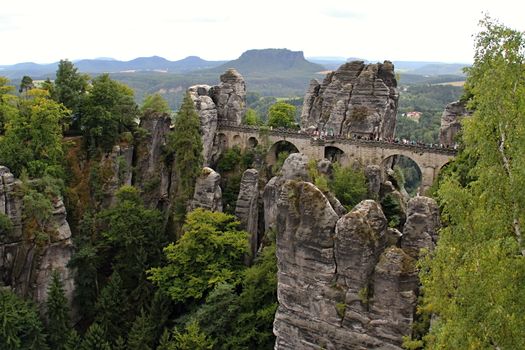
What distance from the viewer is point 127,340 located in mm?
36844

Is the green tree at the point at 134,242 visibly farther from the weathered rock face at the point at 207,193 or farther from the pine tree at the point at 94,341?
the pine tree at the point at 94,341

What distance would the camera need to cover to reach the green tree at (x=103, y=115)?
4888 centimetres

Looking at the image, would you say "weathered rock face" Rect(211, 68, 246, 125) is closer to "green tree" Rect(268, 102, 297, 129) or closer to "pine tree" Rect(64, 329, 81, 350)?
"green tree" Rect(268, 102, 297, 129)

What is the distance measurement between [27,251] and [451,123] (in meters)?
37.3

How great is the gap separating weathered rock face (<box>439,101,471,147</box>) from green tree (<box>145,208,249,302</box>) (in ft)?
68.9

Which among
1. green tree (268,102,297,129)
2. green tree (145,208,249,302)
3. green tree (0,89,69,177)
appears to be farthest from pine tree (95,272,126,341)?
green tree (268,102,297,129)

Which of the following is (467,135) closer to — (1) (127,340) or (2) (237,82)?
(1) (127,340)

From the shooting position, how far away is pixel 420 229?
2450 centimetres

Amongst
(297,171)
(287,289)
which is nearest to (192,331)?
(287,289)

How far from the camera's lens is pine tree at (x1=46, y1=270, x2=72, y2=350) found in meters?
37.7

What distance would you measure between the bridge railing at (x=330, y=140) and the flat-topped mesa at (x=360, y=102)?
1.74 metres

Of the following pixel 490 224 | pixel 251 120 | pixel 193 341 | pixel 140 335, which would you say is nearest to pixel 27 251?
pixel 140 335

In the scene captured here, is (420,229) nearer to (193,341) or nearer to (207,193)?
(193,341)

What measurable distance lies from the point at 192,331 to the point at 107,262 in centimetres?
1570
